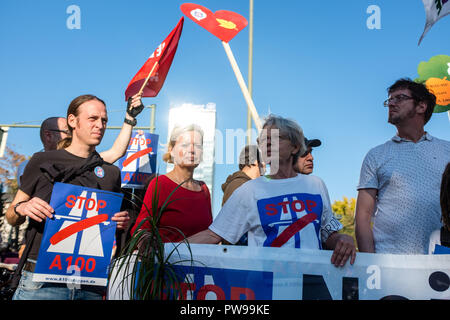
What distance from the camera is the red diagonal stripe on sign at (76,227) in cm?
226

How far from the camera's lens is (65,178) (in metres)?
2.41

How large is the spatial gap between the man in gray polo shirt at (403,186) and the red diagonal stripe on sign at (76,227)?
158 centimetres

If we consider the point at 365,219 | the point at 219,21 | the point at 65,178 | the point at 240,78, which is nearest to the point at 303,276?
the point at 365,219

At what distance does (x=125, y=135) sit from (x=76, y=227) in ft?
3.82

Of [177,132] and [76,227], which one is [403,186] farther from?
[76,227]

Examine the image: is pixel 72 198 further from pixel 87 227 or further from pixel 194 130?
pixel 194 130

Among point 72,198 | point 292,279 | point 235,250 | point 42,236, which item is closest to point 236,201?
point 235,250

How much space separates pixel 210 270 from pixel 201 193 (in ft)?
2.58

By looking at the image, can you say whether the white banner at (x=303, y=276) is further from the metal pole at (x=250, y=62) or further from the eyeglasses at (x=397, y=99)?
the metal pole at (x=250, y=62)

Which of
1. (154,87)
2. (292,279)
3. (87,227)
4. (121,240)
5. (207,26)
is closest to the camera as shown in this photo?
(292,279)

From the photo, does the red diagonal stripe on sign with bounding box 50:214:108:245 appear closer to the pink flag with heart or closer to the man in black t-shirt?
the man in black t-shirt

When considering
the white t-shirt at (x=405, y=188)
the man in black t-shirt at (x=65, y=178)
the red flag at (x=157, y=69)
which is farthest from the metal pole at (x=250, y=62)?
the man in black t-shirt at (x=65, y=178)

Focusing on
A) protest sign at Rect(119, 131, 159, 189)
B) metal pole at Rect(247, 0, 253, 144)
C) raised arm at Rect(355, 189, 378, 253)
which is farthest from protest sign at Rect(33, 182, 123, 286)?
metal pole at Rect(247, 0, 253, 144)

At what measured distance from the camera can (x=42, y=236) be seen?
228 cm
